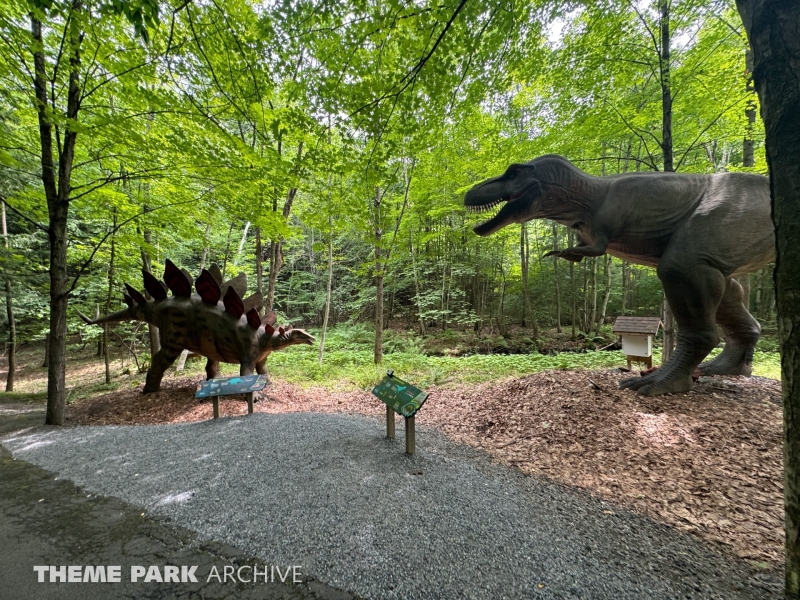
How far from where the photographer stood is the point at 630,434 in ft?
9.11

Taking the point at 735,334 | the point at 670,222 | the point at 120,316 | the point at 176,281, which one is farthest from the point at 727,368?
the point at 120,316

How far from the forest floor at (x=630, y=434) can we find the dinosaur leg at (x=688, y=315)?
0.58 feet

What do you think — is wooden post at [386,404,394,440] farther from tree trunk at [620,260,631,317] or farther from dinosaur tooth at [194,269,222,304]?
tree trunk at [620,260,631,317]

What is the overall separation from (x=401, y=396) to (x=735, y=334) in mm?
4394

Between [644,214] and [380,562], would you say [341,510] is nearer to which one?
[380,562]

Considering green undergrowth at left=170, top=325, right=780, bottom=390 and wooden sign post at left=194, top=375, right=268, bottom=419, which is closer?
wooden sign post at left=194, top=375, right=268, bottom=419

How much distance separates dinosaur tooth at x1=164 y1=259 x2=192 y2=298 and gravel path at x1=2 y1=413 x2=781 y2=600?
7.78ft

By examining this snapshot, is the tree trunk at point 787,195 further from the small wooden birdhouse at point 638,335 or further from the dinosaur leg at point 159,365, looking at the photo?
the dinosaur leg at point 159,365

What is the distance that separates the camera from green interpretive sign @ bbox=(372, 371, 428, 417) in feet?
8.77

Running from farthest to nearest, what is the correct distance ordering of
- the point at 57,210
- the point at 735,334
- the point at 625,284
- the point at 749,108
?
the point at 625,284 → the point at 749,108 → the point at 735,334 → the point at 57,210

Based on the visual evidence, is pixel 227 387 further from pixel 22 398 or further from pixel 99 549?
pixel 22 398

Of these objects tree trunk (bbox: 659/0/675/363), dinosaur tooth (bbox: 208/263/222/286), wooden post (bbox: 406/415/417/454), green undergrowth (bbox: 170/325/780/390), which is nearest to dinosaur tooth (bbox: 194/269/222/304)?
dinosaur tooth (bbox: 208/263/222/286)

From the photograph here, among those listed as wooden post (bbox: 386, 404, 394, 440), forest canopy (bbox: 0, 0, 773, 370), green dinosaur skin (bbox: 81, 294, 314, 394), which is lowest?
wooden post (bbox: 386, 404, 394, 440)

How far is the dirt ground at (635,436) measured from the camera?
1910 mm
